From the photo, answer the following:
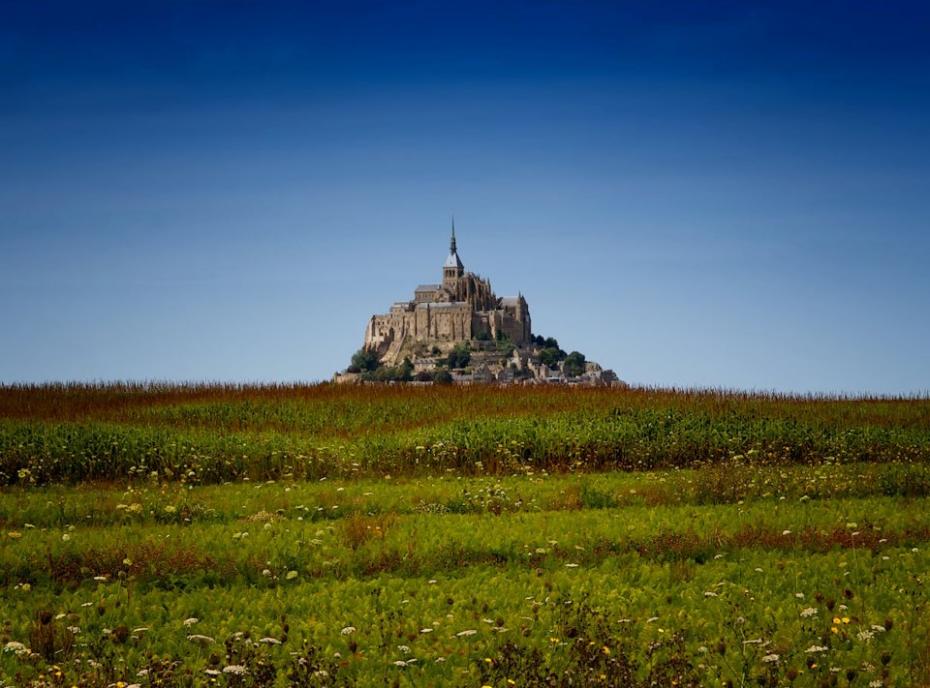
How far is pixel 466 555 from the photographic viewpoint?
12.4m

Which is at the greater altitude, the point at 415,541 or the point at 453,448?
the point at 453,448

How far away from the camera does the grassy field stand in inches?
333

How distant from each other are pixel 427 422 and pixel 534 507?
37.7 feet

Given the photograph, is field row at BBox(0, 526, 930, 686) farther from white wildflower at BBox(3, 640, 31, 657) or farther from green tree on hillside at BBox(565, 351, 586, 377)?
green tree on hillside at BBox(565, 351, 586, 377)

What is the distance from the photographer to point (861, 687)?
8.09m

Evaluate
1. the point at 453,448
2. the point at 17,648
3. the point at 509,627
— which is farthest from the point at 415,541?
the point at 453,448

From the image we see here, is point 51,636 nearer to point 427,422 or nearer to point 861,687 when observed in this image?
point 861,687

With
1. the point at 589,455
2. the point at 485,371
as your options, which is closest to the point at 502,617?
the point at 589,455

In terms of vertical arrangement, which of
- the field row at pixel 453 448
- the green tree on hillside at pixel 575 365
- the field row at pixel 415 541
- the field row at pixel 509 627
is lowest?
the field row at pixel 509 627

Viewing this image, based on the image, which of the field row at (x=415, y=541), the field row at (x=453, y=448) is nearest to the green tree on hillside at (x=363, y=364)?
the field row at (x=453, y=448)

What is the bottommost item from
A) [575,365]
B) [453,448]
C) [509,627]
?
[509,627]

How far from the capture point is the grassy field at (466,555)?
8.46 meters

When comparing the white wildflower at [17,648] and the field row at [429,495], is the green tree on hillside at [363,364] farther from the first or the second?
the white wildflower at [17,648]

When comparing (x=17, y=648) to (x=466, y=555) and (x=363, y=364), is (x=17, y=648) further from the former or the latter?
(x=363, y=364)
